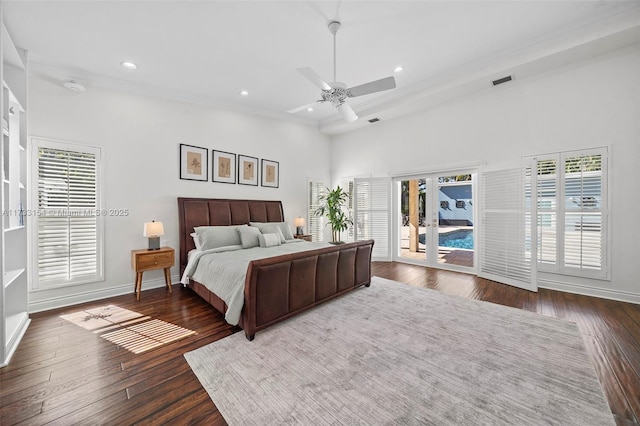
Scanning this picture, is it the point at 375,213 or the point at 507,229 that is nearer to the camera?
the point at 507,229

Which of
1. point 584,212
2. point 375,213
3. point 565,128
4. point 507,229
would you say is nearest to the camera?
point 584,212

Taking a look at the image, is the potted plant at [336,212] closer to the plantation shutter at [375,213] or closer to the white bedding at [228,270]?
the plantation shutter at [375,213]

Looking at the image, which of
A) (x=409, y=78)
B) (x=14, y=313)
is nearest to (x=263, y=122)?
(x=409, y=78)

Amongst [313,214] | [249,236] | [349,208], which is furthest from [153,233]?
[349,208]

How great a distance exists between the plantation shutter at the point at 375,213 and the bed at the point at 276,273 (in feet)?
7.13

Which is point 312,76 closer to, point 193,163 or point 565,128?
point 193,163

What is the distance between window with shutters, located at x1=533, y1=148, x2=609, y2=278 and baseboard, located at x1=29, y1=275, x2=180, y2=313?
A: 624cm

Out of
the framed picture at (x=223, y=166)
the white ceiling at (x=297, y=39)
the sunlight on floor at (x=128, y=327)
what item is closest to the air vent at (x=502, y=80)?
the white ceiling at (x=297, y=39)

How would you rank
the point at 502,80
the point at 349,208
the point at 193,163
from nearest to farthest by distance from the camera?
the point at 502,80 < the point at 193,163 < the point at 349,208

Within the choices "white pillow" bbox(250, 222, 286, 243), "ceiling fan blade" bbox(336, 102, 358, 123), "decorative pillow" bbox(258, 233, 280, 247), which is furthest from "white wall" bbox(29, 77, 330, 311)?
"ceiling fan blade" bbox(336, 102, 358, 123)

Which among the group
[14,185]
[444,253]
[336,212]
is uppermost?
[14,185]

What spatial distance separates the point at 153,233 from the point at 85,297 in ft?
4.01

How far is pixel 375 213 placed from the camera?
613 cm

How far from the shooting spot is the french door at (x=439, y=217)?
520 centimetres
